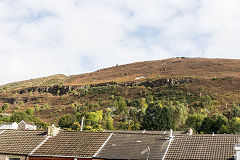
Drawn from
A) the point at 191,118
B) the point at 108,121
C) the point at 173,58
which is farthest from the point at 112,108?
the point at 173,58

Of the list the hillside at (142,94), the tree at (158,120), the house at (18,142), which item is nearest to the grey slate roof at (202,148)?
the house at (18,142)

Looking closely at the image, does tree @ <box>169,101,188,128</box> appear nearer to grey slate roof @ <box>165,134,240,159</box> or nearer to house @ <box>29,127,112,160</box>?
house @ <box>29,127,112,160</box>

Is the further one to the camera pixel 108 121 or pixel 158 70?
pixel 158 70

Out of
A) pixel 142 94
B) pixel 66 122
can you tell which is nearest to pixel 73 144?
pixel 66 122

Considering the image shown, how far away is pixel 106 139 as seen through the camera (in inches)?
1027

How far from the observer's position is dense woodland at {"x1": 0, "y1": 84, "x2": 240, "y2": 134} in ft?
214

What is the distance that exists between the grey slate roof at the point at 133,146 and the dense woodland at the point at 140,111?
2972cm

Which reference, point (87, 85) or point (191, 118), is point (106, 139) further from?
point (87, 85)

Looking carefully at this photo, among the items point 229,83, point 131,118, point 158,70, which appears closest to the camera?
point 131,118

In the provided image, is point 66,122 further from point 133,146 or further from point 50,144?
point 133,146

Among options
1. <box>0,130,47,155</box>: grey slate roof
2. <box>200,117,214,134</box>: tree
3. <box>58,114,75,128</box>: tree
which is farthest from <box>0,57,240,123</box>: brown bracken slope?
<box>0,130,47,155</box>: grey slate roof

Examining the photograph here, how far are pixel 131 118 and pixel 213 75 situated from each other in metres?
61.7

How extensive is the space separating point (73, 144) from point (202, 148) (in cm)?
968

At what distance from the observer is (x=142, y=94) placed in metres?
116
